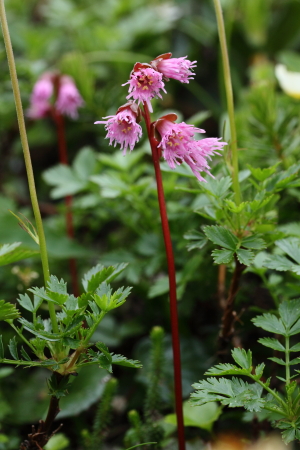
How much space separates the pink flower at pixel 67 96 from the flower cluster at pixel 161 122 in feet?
2.72

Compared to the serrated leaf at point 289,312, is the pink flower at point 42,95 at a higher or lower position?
higher

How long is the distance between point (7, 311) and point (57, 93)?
1.03m

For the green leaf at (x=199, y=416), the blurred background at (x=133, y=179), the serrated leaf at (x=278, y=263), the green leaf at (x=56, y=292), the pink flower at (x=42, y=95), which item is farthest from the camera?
the pink flower at (x=42, y=95)

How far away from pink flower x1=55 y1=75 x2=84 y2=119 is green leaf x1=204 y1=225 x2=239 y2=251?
93 cm

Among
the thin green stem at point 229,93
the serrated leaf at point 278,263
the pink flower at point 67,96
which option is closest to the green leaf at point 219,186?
the thin green stem at point 229,93

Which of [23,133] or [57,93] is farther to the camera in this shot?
[57,93]

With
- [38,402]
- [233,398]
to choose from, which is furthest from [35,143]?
[233,398]

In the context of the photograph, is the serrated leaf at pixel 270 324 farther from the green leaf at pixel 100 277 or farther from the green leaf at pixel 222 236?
the green leaf at pixel 100 277

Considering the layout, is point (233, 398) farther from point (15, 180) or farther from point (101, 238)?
point (15, 180)

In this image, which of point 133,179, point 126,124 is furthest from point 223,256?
point 133,179

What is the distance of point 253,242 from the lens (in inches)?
26.0

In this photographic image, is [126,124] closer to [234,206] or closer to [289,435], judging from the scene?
[234,206]

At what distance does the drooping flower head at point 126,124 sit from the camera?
23.7 inches

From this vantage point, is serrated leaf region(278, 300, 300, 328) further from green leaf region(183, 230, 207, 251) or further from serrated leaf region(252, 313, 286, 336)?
green leaf region(183, 230, 207, 251)
